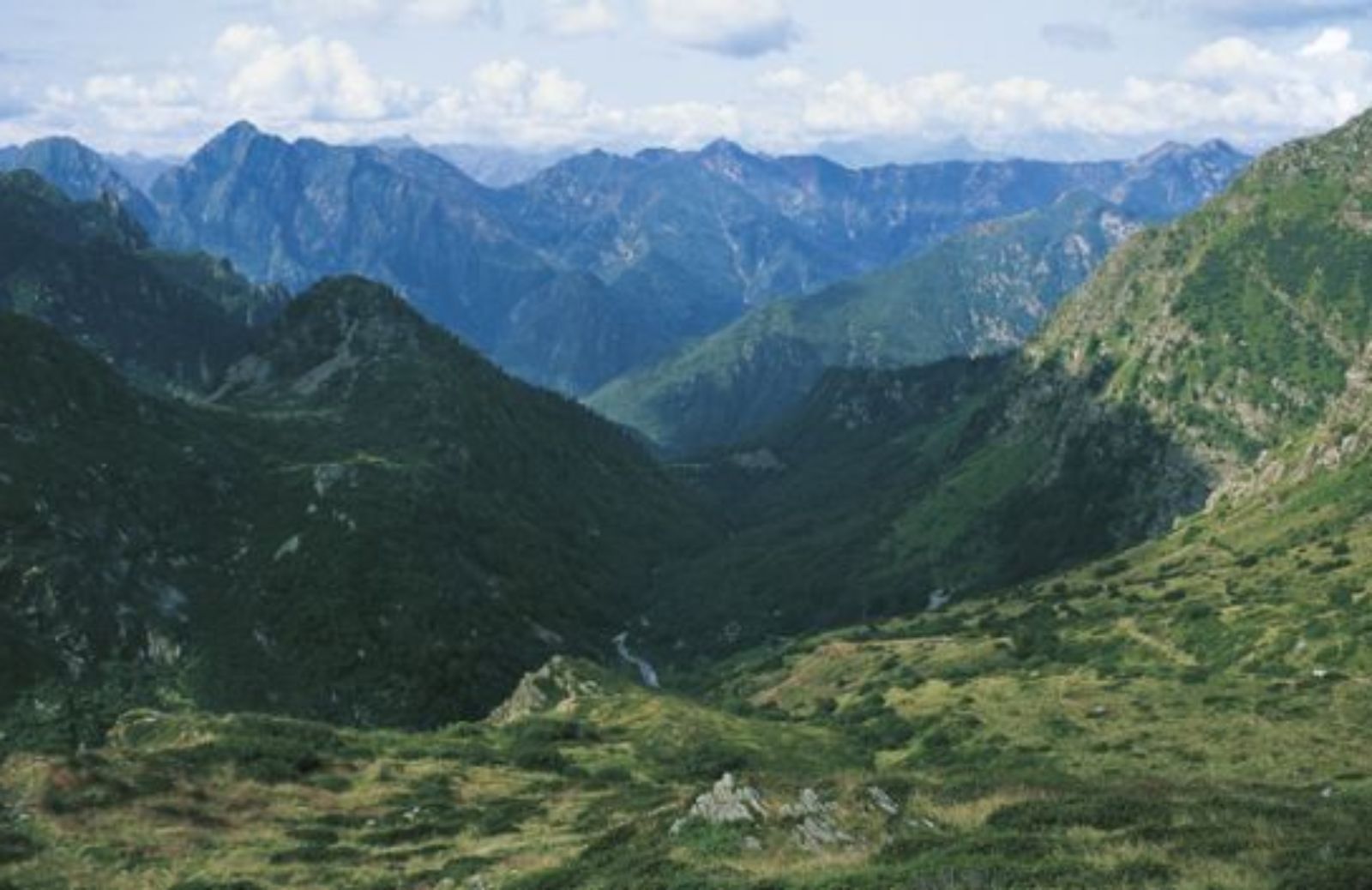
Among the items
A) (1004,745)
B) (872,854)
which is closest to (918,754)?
(1004,745)

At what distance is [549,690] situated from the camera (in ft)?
627

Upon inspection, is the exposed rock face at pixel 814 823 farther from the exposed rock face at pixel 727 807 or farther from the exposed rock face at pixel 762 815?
the exposed rock face at pixel 727 807

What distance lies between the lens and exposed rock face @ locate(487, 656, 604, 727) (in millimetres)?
184875

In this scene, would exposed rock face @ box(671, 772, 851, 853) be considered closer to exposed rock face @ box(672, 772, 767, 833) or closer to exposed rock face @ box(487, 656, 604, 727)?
exposed rock face @ box(672, 772, 767, 833)

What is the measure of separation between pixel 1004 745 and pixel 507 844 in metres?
62.3

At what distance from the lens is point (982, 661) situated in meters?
176

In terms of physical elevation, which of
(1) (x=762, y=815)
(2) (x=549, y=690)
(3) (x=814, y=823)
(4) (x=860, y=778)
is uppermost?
(3) (x=814, y=823)

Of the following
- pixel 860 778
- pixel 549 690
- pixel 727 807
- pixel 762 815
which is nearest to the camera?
pixel 762 815

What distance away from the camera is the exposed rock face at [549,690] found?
184875 millimetres

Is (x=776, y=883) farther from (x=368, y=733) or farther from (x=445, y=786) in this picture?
(x=368, y=733)

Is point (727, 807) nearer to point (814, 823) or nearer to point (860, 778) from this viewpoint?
point (814, 823)

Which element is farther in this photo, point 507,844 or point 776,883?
point 507,844

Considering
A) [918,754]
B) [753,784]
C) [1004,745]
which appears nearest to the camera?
[753,784]

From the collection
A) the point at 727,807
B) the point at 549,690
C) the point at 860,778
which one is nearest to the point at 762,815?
the point at 727,807
